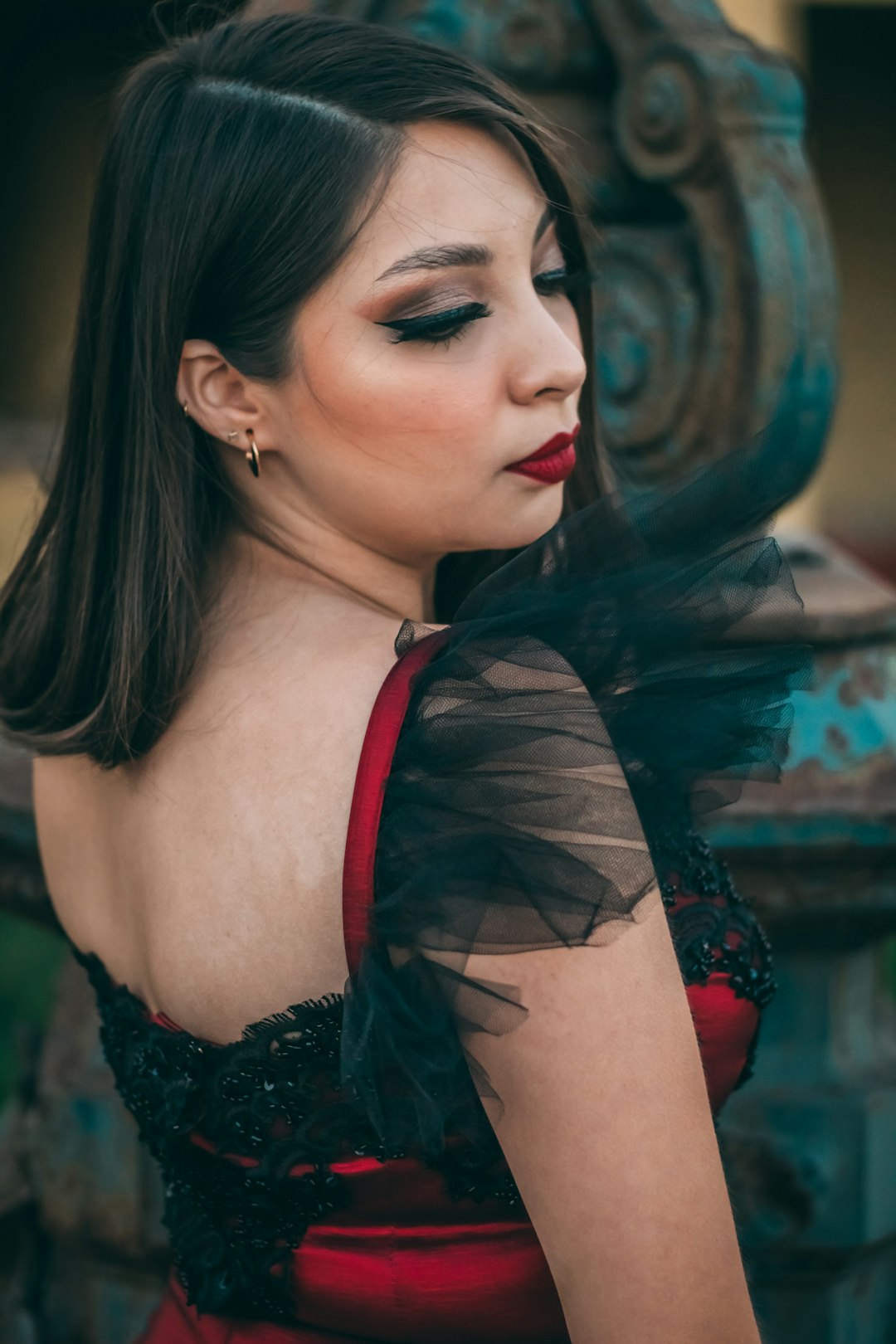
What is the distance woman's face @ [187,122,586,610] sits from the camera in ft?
3.94

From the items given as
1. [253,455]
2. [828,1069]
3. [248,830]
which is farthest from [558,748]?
[828,1069]

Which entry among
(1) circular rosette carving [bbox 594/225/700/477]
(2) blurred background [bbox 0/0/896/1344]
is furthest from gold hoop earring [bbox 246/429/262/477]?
(2) blurred background [bbox 0/0/896/1344]

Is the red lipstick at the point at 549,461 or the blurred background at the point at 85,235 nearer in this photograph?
the red lipstick at the point at 549,461

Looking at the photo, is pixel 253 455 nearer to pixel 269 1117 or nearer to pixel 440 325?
pixel 440 325

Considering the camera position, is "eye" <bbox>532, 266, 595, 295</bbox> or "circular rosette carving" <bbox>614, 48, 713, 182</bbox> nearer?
"eye" <bbox>532, 266, 595, 295</bbox>

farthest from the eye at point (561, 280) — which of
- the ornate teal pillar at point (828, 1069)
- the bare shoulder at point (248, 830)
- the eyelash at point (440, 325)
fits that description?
the ornate teal pillar at point (828, 1069)

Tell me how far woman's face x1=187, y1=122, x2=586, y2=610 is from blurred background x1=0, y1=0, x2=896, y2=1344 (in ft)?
2.98

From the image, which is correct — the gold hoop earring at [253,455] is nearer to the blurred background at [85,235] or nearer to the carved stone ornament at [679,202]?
the carved stone ornament at [679,202]

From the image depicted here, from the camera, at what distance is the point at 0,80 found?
19.2 feet

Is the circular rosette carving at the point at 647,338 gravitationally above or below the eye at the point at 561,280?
below

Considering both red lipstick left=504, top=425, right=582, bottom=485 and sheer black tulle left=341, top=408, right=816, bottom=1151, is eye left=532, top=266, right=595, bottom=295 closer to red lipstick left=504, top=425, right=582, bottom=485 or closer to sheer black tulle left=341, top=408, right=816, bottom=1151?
red lipstick left=504, top=425, right=582, bottom=485

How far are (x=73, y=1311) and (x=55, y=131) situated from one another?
5.22 m

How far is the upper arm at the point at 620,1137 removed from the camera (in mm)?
964

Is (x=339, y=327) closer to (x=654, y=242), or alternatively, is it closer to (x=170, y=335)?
(x=170, y=335)
